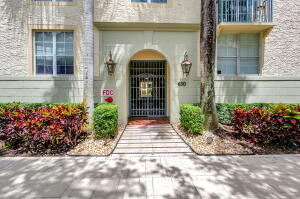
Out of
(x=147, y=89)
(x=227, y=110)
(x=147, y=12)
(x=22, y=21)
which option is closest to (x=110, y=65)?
(x=147, y=89)

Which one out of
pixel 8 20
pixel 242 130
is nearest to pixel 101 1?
pixel 8 20

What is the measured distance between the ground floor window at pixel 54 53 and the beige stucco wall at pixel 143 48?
1.64m

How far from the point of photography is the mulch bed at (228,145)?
169 inches

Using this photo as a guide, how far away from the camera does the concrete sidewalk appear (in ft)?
8.56

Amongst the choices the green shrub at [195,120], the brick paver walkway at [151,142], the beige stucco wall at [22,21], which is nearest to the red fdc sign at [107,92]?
the brick paver walkway at [151,142]

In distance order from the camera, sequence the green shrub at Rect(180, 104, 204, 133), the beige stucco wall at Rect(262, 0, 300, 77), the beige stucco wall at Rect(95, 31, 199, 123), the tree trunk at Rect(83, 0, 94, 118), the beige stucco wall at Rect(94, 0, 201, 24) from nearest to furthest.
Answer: the green shrub at Rect(180, 104, 204, 133) → the tree trunk at Rect(83, 0, 94, 118) → the beige stucco wall at Rect(94, 0, 201, 24) → the beige stucco wall at Rect(95, 31, 199, 123) → the beige stucco wall at Rect(262, 0, 300, 77)

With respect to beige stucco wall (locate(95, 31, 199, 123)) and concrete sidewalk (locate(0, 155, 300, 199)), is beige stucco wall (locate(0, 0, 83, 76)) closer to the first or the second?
beige stucco wall (locate(95, 31, 199, 123))

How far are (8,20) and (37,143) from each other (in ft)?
22.5

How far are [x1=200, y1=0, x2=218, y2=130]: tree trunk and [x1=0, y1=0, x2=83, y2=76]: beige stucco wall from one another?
607 cm

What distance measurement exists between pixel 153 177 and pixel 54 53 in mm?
7760

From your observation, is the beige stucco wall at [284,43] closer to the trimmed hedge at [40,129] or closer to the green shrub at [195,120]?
the green shrub at [195,120]

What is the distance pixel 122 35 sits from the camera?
7.18 meters

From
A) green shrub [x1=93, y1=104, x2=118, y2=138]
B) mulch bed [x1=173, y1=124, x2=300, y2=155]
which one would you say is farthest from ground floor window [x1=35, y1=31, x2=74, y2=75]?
mulch bed [x1=173, y1=124, x2=300, y2=155]

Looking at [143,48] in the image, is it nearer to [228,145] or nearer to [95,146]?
[95,146]
